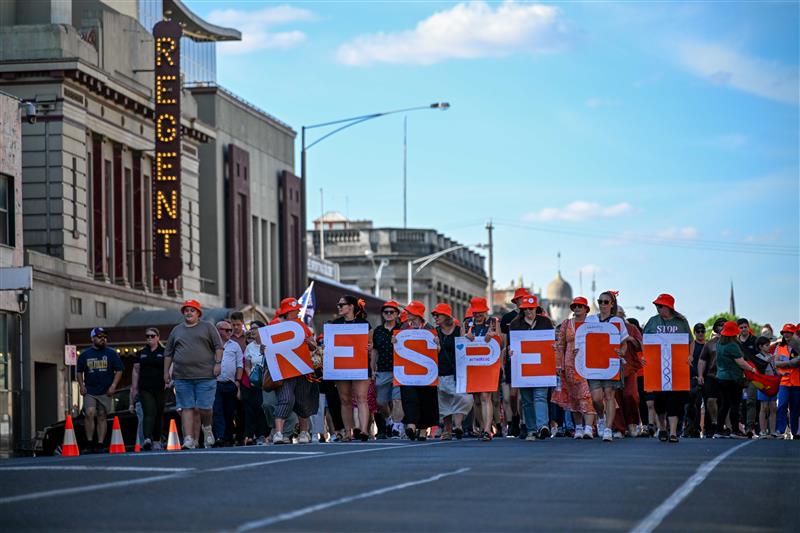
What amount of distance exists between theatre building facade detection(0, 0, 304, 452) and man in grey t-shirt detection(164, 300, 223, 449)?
19736 millimetres

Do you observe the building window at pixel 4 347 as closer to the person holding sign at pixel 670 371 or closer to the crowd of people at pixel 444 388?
the crowd of people at pixel 444 388

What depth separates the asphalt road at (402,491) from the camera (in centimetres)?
1127

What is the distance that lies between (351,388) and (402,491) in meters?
11.5

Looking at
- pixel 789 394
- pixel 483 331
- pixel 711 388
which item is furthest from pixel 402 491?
pixel 789 394

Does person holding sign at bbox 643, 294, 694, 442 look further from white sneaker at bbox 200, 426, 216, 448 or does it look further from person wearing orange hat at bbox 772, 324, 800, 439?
white sneaker at bbox 200, 426, 216, 448

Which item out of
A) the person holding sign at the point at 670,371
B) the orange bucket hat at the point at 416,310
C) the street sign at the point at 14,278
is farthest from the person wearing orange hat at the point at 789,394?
the street sign at the point at 14,278

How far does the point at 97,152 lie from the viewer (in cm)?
5056

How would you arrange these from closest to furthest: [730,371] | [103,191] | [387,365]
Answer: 1. [387,365]
2. [730,371]
3. [103,191]

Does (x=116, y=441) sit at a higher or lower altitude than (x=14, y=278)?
lower

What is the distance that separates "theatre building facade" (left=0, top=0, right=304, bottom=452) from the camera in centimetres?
4591

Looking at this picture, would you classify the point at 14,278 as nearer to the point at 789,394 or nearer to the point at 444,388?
the point at 444,388

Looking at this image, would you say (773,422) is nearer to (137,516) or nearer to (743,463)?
(743,463)

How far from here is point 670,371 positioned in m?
22.7

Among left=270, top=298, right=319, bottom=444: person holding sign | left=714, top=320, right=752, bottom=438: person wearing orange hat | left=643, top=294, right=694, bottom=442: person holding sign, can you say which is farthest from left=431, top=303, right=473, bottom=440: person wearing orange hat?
left=714, top=320, right=752, bottom=438: person wearing orange hat
